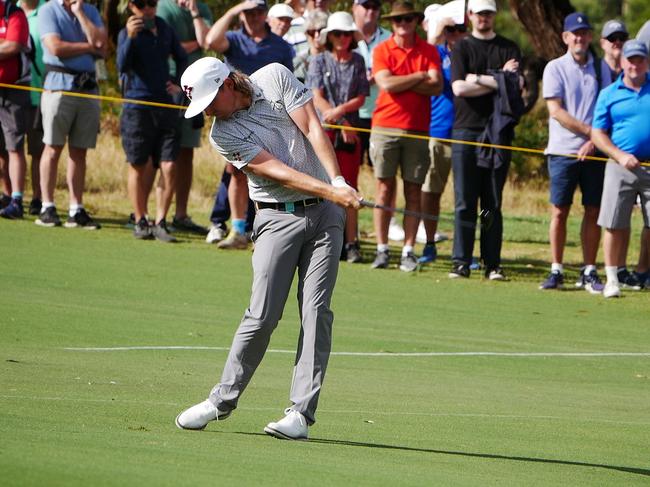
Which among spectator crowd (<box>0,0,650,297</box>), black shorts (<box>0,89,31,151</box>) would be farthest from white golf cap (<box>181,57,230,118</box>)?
black shorts (<box>0,89,31,151</box>)

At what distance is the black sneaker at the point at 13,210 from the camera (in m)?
15.7

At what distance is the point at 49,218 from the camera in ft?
51.0

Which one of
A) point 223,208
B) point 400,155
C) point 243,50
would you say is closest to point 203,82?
point 400,155

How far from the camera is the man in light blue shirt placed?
15.4 meters

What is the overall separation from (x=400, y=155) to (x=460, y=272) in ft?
4.73

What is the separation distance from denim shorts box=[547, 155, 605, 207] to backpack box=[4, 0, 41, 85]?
599 centimetres

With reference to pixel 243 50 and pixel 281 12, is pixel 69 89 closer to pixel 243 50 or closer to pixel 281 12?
pixel 243 50

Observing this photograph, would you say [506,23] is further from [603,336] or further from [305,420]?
[305,420]

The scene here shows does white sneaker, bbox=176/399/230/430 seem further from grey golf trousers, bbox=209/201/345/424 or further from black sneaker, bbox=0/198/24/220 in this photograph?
black sneaker, bbox=0/198/24/220

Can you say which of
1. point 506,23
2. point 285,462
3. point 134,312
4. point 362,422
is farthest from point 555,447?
point 506,23

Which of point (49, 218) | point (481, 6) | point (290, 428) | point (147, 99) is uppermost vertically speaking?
point (481, 6)

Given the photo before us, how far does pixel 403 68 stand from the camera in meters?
14.6

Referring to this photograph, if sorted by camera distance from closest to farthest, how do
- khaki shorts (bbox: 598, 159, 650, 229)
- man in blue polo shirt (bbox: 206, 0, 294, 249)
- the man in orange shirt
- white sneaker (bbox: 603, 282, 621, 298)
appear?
khaki shorts (bbox: 598, 159, 650, 229), white sneaker (bbox: 603, 282, 621, 298), the man in orange shirt, man in blue polo shirt (bbox: 206, 0, 294, 249)

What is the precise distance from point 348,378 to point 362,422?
1.70 metres
